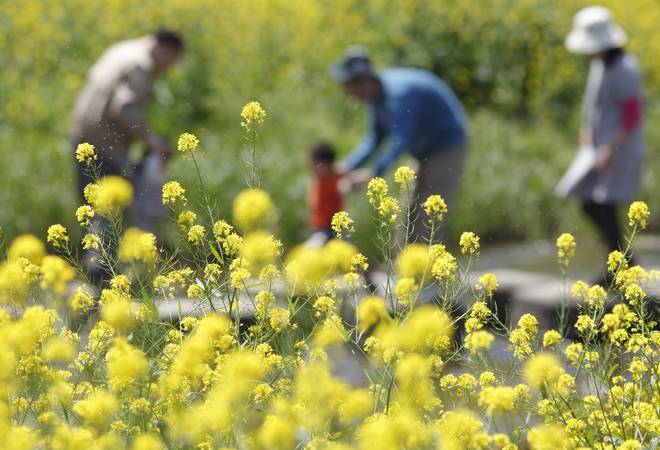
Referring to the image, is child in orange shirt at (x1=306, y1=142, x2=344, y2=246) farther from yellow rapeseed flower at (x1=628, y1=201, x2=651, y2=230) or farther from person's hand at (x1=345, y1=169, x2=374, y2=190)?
yellow rapeseed flower at (x1=628, y1=201, x2=651, y2=230)

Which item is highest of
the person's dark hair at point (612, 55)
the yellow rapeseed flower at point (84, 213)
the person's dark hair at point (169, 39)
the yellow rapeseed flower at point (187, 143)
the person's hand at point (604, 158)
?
the yellow rapeseed flower at point (187, 143)

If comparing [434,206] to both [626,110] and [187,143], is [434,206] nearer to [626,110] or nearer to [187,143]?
[187,143]

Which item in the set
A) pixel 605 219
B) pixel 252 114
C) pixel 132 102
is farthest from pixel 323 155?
pixel 252 114

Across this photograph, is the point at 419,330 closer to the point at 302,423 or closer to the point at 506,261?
the point at 302,423

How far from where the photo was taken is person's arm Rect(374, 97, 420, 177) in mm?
6219

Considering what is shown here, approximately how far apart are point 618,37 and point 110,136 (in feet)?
8.85

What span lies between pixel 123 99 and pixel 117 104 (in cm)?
5

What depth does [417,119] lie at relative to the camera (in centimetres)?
633

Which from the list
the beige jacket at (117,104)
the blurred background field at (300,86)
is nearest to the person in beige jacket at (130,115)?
the beige jacket at (117,104)

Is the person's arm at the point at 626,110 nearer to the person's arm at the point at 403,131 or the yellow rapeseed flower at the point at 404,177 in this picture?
the person's arm at the point at 403,131

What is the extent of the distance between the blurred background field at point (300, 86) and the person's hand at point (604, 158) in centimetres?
156

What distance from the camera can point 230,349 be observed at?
269cm

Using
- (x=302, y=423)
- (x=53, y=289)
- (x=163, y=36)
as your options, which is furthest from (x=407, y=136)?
(x=302, y=423)

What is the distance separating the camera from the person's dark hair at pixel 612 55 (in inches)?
260
